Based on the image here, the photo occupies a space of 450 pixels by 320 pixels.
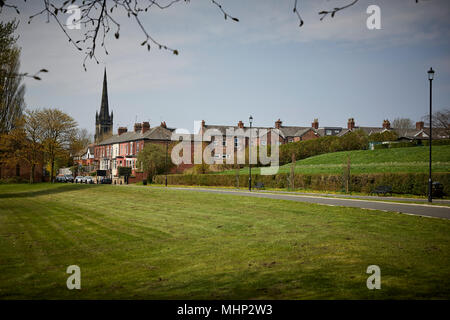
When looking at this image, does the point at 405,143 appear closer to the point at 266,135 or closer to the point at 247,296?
the point at 266,135

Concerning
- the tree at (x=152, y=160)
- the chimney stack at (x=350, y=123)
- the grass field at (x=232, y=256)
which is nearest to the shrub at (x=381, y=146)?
the tree at (x=152, y=160)

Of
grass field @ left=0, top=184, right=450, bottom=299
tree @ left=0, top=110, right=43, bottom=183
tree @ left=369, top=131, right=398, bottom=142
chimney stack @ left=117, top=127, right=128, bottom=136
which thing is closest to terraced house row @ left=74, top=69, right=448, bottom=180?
chimney stack @ left=117, top=127, right=128, bottom=136

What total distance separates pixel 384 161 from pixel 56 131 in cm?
4614

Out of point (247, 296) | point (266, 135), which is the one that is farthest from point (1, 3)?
point (266, 135)

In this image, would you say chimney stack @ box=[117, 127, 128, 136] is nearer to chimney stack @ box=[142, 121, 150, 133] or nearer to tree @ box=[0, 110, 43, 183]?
chimney stack @ box=[142, 121, 150, 133]

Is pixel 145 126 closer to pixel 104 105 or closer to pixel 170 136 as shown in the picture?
pixel 170 136

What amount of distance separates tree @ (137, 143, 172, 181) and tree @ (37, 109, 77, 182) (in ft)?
37.6

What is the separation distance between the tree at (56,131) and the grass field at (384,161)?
33633 millimetres

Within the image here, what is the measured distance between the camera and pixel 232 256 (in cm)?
878

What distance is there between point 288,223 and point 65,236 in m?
7.68

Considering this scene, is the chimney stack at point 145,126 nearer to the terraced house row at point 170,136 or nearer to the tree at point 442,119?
the terraced house row at point 170,136

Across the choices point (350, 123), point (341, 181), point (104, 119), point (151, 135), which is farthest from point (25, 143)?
point (104, 119)
